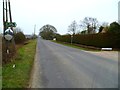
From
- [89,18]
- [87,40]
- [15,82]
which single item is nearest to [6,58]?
[15,82]

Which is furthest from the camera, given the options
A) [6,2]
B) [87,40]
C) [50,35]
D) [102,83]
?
[50,35]

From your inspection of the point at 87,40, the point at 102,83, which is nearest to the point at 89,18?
the point at 87,40

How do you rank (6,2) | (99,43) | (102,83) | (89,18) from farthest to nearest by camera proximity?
(89,18)
(99,43)
(6,2)
(102,83)

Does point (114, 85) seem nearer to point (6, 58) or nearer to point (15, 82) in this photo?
point (15, 82)

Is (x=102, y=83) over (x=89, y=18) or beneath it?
beneath

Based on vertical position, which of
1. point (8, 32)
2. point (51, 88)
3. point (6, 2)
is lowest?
point (51, 88)

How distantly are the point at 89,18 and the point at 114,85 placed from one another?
290ft

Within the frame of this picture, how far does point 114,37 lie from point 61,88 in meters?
27.3

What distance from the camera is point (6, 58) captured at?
16.2 metres

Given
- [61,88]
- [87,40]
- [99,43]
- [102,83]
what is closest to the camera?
[61,88]

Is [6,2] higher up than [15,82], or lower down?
higher up

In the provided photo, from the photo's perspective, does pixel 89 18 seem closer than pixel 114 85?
No

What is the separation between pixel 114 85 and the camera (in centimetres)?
856

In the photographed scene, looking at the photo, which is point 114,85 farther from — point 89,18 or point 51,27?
point 51,27
